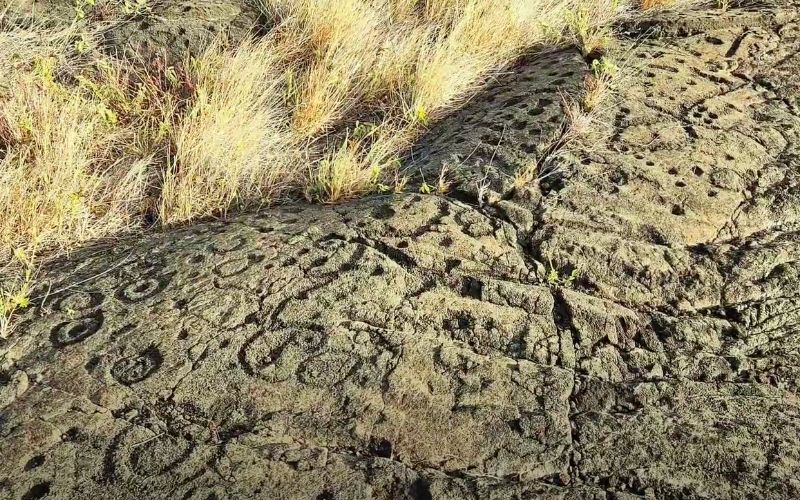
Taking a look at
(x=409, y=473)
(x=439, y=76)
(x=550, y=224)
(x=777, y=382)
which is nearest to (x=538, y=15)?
(x=439, y=76)

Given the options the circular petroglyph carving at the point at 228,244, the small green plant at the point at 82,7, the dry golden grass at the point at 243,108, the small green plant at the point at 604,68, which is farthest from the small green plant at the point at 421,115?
the small green plant at the point at 82,7

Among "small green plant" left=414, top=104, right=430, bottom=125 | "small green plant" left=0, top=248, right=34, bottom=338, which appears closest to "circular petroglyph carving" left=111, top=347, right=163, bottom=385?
"small green plant" left=0, top=248, right=34, bottom=338

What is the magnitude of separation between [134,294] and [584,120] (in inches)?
89.5

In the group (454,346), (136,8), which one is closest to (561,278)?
(454,346)

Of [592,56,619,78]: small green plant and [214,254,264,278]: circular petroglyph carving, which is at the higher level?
[592,56,619,78]: small green plant

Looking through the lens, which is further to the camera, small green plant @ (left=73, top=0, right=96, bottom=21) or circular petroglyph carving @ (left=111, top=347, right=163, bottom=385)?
small green plant @ (left=73, top=0, right=96, bottom=21)

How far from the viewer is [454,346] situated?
8.63 ft

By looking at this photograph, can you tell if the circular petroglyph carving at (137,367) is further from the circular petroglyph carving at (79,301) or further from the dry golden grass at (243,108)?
the dry golden grass at (243,108)

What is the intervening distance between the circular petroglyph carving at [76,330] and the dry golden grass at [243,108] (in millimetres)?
228

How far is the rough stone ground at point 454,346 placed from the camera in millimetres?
2182

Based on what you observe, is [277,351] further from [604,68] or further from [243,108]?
[604,68]

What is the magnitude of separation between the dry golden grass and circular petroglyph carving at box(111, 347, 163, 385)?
0.58 m

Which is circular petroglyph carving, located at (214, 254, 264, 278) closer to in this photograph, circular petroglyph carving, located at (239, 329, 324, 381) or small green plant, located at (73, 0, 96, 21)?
circular petroglyph carving, located at (239, 329, 324, 381)

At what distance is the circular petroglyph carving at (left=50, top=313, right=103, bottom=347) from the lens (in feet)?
8.63
